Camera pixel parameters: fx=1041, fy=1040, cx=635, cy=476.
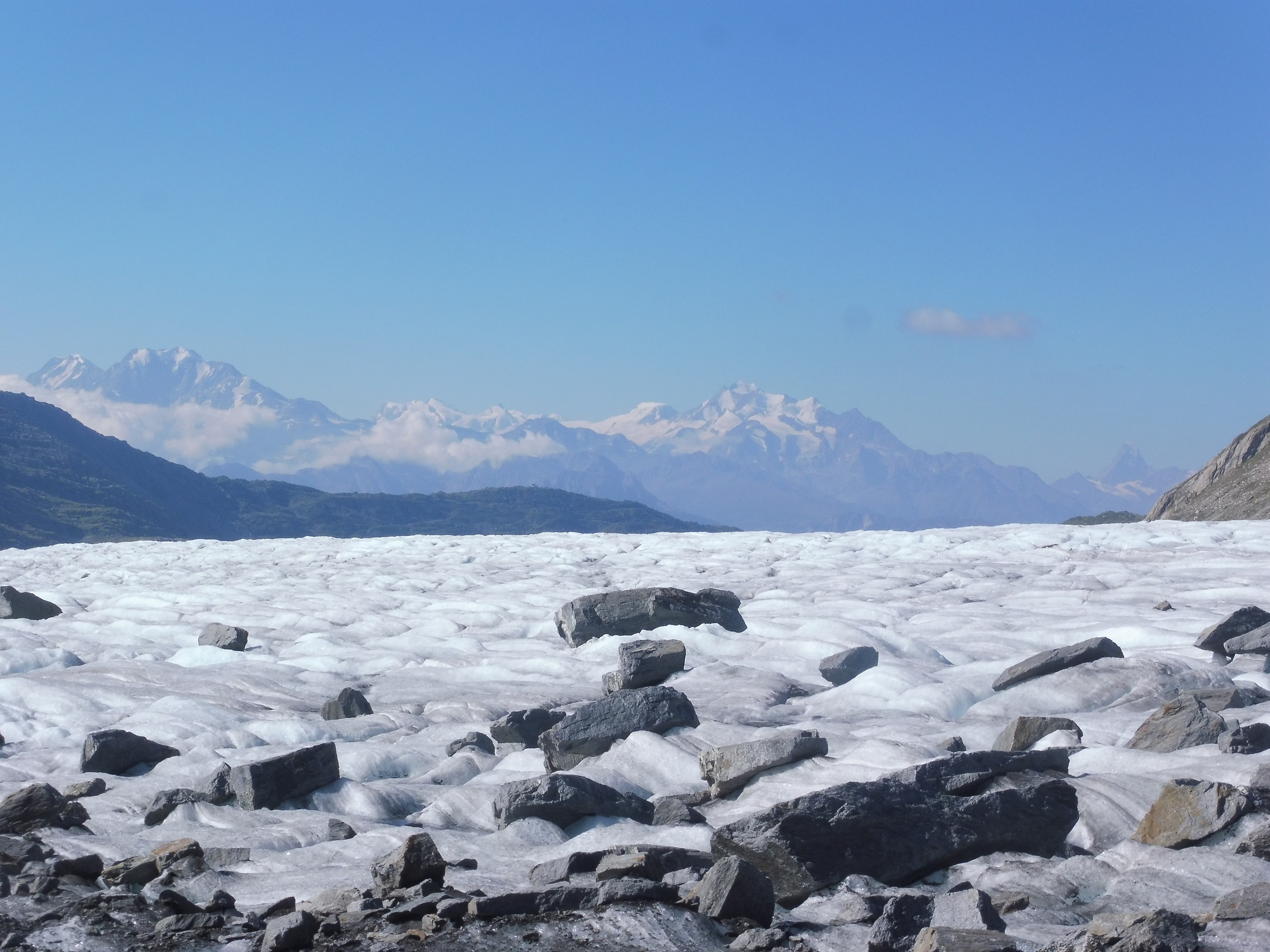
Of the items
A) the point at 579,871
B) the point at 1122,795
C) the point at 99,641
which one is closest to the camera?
the point at 579,871

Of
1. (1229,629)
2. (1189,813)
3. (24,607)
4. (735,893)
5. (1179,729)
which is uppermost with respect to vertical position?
(1229,629)

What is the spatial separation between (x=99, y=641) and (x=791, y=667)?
34.6ft

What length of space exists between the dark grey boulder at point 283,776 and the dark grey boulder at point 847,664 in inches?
230

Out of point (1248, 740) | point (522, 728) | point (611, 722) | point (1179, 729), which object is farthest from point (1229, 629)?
point (522, 728)

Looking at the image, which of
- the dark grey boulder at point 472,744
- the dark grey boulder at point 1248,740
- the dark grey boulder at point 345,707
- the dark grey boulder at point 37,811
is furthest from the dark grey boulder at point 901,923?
the dark grey boulder at point 345,707

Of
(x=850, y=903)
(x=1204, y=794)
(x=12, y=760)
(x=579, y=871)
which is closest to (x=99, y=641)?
(x=12, y=760)

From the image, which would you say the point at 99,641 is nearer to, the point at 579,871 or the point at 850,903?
the point at 579,871

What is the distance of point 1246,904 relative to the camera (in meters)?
4.89

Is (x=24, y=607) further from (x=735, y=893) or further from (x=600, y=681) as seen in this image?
(x=735, y=893)

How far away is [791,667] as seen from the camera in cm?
1295

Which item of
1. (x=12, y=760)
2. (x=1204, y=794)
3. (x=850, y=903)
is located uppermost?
(x=1204, y=794)

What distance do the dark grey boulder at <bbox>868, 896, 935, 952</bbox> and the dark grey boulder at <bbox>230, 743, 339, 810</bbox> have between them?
5085 millimetres

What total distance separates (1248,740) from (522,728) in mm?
6031

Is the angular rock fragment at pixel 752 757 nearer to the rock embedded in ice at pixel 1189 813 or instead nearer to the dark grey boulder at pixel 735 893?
the dark grey boulder at pixel 735 893
